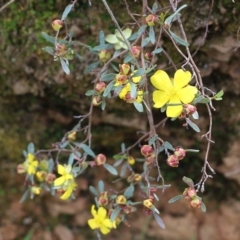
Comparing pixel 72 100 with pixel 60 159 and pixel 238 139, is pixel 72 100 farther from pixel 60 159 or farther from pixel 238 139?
pixel 238 139

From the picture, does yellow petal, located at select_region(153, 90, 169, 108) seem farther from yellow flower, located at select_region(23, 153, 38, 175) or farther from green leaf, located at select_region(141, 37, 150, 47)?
yellow flower, located at select_region(23, 153, 38, 175)

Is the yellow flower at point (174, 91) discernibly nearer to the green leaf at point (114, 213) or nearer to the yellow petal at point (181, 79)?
the yellow petal at point (181, 79)

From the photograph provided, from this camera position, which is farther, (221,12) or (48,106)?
(48,106)

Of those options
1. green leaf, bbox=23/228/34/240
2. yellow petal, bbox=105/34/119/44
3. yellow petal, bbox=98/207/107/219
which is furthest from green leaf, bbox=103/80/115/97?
green leaf, bbox=23/228/34/240

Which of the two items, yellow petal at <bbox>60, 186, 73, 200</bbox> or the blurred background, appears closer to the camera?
yellow petal at <bbox>60, 186, 73, 200</bbox>

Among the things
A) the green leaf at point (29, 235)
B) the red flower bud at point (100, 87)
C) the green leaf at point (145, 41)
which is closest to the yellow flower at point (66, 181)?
the red flower bud at point (100, 87)

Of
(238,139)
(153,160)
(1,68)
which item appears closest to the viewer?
(153,160)

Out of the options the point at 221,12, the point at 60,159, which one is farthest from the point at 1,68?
the point at 221,12
